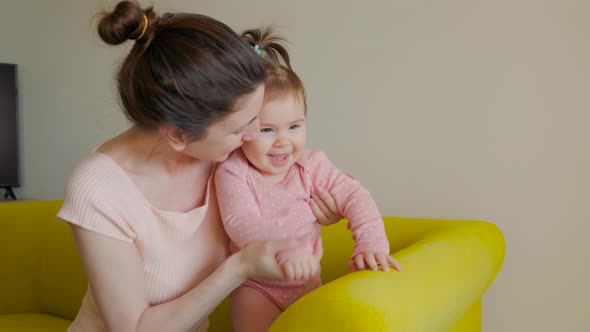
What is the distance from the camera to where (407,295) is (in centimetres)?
105

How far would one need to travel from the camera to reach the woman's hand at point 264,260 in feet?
3.41

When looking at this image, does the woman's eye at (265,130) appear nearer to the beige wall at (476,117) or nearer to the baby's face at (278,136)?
the baby's face at (278,136)

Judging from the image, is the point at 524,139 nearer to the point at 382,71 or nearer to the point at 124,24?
the point at 382,71

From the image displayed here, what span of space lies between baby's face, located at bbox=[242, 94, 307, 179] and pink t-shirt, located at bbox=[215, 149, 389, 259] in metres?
0.05

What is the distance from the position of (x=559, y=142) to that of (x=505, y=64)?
0.27m

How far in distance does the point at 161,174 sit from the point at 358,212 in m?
0.43

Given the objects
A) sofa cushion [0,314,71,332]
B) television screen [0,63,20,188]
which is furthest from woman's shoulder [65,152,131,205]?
television screen [0,63,20,188]

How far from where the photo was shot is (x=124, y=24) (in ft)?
3.84

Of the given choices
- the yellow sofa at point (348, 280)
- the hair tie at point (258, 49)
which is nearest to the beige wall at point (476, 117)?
the yellow sofa at point (348, 280)

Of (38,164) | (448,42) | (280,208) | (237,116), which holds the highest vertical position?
(448,42)

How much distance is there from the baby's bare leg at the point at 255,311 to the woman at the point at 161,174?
113 millimetres

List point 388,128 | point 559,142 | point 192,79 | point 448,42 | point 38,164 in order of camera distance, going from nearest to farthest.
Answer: point 192,79 < point 559,142 < point 448,42 < point 388,128 < point 38,164

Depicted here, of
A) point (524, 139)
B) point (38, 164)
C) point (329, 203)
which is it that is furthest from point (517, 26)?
point (38, 164)

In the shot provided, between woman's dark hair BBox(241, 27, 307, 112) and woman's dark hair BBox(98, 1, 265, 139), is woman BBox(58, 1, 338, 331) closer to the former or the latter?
woman's dark hair BBox(98, 1, 265, 139)
